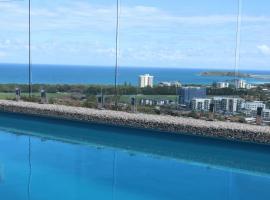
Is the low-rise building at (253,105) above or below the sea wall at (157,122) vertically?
above

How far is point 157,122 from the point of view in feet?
35.6

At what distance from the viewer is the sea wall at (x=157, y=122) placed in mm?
9775

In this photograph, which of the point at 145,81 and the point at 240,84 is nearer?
the point at 240,84

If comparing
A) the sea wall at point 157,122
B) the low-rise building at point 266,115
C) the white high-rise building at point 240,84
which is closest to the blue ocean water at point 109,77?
the white high-rise building at point 240,84

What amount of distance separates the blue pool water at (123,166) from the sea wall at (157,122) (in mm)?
152

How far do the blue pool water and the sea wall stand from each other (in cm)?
15

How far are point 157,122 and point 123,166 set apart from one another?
2571mm

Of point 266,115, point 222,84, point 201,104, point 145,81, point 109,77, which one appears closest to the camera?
point 266,115

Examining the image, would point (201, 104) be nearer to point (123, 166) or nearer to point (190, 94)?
→ point (190, 94)

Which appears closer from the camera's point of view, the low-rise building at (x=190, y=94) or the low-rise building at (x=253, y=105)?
the low-rise building at (x=253, y=105)

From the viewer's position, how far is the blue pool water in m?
6.92

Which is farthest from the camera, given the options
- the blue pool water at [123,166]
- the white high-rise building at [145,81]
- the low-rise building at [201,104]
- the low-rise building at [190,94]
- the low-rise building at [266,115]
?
the white high-rise building at [145,81]

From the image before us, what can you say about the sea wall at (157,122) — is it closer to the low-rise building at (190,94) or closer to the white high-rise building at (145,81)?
the low-rise building at (190,94)

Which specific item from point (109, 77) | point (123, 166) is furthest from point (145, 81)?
point (109, 77)
